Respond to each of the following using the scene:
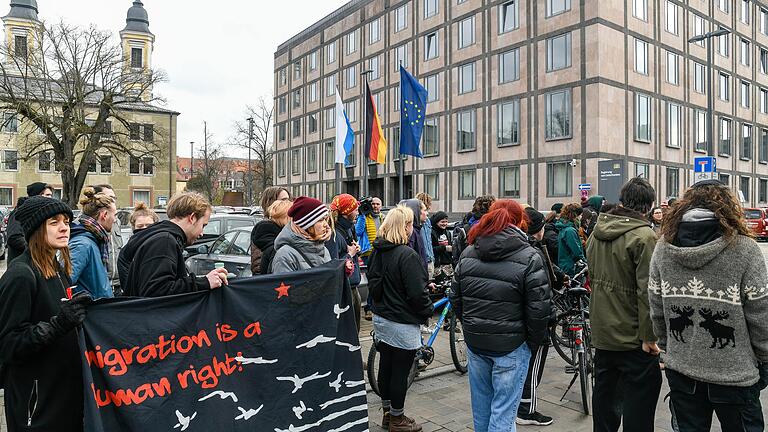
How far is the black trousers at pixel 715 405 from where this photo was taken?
123 inches

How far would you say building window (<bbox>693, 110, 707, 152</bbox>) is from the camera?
1513 inches

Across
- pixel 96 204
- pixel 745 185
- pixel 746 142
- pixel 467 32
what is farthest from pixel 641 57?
pixel 96 204

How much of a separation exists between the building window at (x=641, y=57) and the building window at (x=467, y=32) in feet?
34.7

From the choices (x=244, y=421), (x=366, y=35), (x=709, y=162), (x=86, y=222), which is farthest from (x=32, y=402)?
(x=366, y=35)

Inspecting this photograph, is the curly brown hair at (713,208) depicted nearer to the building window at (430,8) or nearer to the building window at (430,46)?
the building window at (430,46)

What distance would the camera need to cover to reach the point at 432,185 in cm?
4312

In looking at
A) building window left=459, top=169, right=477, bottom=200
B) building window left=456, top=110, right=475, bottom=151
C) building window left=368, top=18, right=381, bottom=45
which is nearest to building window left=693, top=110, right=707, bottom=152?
building window left=456, top=110, right=475, bottom=151

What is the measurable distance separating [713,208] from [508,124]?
1375 inches

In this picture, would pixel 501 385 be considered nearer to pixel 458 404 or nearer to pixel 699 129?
pixel 458 404

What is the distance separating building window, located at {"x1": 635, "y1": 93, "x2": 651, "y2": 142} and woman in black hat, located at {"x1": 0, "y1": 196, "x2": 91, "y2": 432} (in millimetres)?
35541

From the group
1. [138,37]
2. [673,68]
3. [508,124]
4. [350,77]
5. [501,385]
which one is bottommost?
[501,385]

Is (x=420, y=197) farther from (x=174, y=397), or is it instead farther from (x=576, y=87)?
(x=576, y=87)

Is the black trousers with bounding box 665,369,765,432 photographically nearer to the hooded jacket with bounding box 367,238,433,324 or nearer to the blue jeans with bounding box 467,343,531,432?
the blue jeans with bounding box 467,343,531,432

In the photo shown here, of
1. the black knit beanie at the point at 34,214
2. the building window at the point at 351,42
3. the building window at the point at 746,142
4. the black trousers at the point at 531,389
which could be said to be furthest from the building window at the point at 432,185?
the black knit beanie at the point at 34,214
